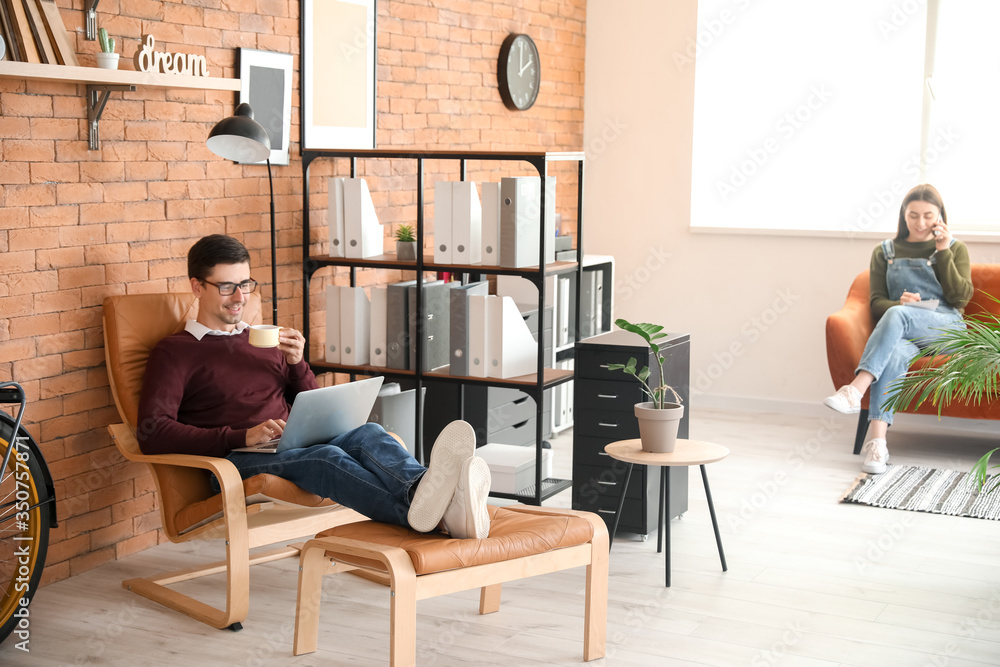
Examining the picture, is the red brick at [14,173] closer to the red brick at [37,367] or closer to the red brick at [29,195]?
the red brick at [29,195]

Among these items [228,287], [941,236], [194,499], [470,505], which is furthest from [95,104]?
[941,236]

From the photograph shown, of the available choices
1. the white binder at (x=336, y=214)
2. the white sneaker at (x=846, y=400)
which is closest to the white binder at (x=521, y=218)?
the white binder at (x=336, y=214)

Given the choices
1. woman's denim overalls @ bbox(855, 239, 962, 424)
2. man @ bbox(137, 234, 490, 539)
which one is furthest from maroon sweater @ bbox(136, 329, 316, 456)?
woman's denim overalls @ bbox(855, 239, 962, 424)

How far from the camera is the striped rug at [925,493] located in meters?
4.30

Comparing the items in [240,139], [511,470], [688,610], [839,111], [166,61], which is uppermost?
[839,111]

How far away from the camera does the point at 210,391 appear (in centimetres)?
337

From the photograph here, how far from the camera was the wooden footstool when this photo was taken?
2549 millimetres

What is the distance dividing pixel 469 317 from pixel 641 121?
2955mm

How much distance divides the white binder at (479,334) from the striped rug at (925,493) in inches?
65.1

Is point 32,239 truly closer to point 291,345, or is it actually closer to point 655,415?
point 291,345

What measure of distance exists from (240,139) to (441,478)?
1.51 meters

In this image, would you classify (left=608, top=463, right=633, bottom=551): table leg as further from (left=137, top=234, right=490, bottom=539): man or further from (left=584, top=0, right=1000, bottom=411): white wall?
(left=584, top=0, right=1000, bottom=411): white wall

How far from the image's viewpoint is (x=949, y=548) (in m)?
3.84

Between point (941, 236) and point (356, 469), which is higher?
point (941, 236)
